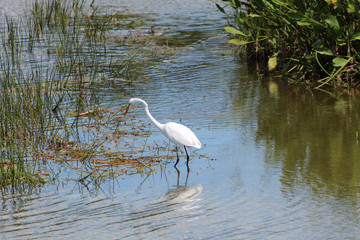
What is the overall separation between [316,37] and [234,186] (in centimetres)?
428

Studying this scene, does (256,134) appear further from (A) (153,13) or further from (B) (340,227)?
(A) (153,13)

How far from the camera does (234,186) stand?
4.97m

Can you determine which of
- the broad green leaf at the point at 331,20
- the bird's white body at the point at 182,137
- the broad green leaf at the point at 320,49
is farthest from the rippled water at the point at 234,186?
the broad green leaf at the point at 331,20

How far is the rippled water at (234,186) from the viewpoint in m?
4.13

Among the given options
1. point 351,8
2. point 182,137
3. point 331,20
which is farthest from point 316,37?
point 182,137

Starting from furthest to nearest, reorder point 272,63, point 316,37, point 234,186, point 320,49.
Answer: point 272,63 < point 316,37 < point 320,49 < point 234,186

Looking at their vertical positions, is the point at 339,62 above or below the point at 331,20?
below

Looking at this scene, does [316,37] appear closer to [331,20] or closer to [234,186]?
[331,20]

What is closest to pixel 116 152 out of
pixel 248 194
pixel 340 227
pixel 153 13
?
pixel 248 194

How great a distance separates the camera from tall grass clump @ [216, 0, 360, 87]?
7.74 meters

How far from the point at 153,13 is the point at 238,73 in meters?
8.66

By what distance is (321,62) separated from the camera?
8.64 metres

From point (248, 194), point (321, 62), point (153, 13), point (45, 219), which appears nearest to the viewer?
point (45, 219)

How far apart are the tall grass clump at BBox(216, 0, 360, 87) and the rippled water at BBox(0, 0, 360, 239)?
0.47 metres
